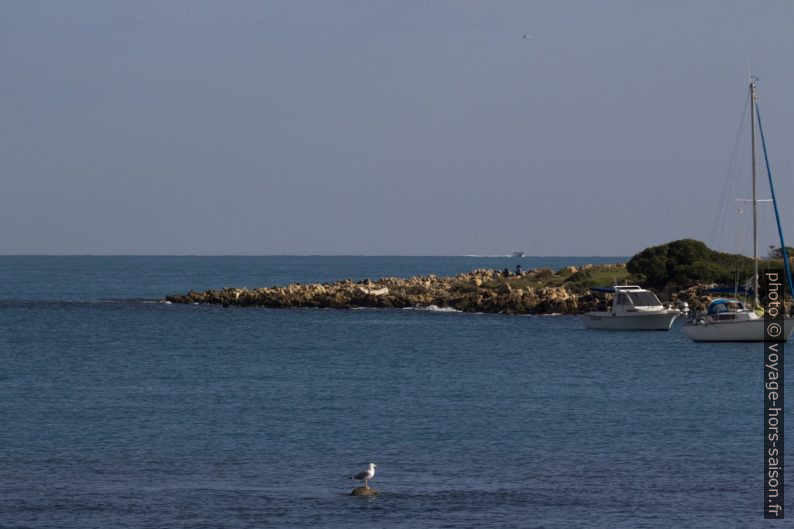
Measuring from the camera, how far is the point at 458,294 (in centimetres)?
9931

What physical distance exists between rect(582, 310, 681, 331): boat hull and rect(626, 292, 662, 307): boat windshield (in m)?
1.35

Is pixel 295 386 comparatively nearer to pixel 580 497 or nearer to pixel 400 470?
pixel 400 470

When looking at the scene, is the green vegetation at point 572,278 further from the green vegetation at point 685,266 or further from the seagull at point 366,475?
the seagull at point 366,475

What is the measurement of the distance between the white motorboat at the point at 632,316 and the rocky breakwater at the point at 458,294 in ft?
36.4

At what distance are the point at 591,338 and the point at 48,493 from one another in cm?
4654

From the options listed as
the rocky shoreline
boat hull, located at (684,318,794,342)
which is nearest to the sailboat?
boat hull, located at (684,318,794,342)

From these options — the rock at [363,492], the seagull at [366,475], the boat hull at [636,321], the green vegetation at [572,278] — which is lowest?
the rock at [363,492]

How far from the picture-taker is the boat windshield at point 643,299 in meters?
76.3

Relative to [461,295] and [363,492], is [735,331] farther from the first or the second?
[363,492]

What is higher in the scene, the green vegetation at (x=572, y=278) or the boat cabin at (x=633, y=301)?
the green vegetation at (x=572, y=278)

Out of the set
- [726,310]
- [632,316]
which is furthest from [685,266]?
[726,310]

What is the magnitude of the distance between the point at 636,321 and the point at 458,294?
2607 centimetres

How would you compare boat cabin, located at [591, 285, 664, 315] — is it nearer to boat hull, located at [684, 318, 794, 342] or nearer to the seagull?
boat hull, located at [684, 318, 794, 342]

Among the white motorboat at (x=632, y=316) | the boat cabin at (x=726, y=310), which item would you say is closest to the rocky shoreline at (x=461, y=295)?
the white motorboat at (x=632, y=316)
